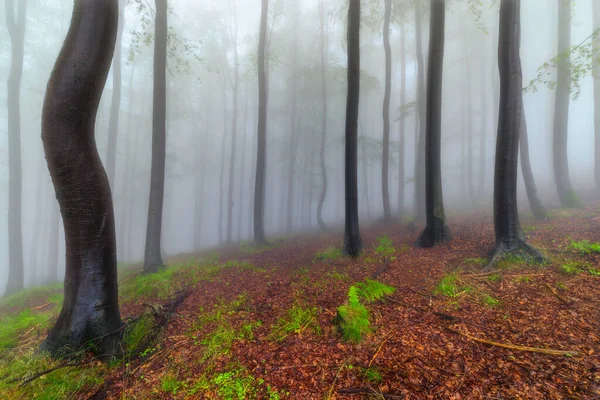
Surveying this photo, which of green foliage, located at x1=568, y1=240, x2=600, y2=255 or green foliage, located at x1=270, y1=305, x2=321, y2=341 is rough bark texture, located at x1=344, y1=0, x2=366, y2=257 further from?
green foliage, located at x1=568, y1=240, x2=600, y2=255

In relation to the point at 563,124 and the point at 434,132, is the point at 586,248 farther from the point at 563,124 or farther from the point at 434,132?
the point at 563,124

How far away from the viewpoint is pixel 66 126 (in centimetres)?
322

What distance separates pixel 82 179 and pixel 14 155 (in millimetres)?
14728

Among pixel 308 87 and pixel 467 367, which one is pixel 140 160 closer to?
pixel 308 87

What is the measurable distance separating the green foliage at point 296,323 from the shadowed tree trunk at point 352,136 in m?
4.04

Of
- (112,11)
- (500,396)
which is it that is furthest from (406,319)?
(112,11)

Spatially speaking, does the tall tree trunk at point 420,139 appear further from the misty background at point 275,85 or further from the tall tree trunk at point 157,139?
the tall tree trunk at point 157,139

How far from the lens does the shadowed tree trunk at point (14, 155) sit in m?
11.5

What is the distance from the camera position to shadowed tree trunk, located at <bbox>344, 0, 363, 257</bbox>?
294 inches

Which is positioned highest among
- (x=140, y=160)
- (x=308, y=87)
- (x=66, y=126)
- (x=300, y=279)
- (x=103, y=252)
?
(x=308, y=87)

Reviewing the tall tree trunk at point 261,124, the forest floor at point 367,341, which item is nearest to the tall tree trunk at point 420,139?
the forest floor at point 367,341

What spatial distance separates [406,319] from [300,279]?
293 cm

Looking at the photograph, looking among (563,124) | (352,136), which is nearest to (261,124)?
(352,136)

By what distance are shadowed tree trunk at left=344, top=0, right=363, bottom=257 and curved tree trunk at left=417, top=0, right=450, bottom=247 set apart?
226cm
